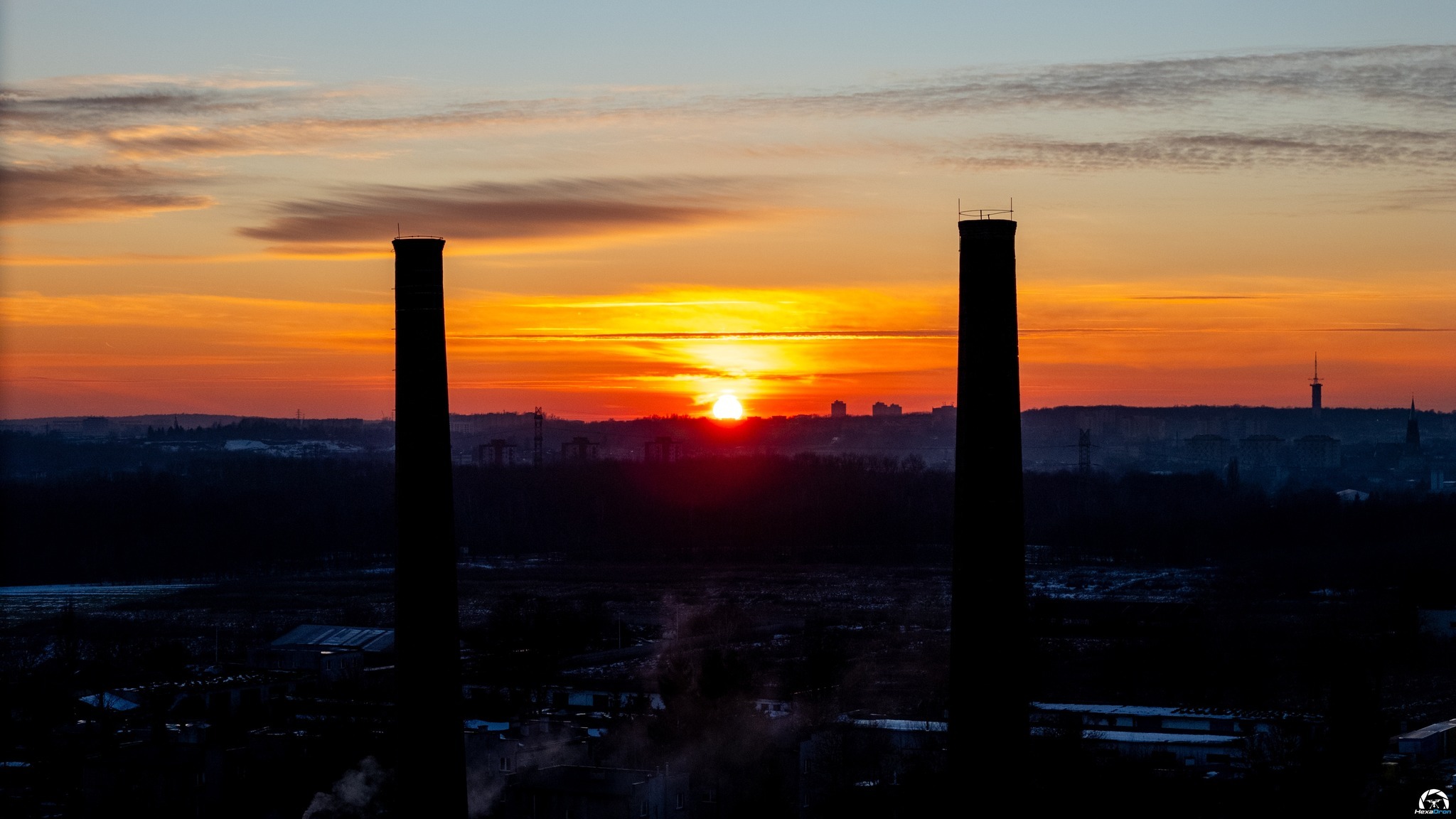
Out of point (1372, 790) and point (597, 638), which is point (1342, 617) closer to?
point (597, 638)

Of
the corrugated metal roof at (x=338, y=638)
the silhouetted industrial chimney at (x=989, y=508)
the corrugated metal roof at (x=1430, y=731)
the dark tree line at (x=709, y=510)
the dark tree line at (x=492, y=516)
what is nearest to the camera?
the silhouetted industrial chimney at (x=989, y=508)

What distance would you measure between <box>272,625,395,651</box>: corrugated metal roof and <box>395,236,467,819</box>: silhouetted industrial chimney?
16.1m

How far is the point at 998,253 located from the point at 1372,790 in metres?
7.28

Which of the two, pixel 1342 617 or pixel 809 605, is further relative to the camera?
pixel 809 605

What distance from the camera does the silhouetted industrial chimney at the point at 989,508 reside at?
14445mm

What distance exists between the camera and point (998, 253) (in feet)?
47.7

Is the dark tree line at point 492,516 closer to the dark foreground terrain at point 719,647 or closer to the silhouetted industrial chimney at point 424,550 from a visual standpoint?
the dark foreground terrain at point 719,647

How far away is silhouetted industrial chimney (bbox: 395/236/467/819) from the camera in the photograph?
14.7m

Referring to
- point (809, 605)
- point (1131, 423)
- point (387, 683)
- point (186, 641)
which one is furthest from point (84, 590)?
point (1131, 423)

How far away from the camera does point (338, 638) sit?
31234mm

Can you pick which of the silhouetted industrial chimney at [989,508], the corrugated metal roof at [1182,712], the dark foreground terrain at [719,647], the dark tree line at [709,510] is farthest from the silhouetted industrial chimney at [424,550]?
the dark tree line at [709,510]

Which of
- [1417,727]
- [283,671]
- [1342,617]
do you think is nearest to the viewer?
[1417,727]

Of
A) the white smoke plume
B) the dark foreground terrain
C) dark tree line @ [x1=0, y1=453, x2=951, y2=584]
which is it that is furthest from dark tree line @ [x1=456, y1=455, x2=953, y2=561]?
the white smoke plume

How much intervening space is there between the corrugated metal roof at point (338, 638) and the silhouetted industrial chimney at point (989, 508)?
18.2 meters
